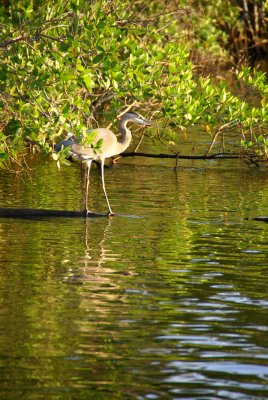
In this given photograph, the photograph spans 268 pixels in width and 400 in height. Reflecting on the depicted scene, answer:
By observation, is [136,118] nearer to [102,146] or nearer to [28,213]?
[102,146]

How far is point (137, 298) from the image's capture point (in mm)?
7918

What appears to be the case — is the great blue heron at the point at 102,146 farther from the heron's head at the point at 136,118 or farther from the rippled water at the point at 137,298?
the rippled water at the point at 137,298

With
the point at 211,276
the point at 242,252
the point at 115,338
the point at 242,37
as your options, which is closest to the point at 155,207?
the point at 242,252

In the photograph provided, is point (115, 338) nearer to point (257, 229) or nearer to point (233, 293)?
point (233, 293)

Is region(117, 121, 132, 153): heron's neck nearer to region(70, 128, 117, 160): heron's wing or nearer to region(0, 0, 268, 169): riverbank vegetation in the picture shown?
region(70, 128, 117, 160): heron's wing

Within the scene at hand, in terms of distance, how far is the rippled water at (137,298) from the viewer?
5.88 metres

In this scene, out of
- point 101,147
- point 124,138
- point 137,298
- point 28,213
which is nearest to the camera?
point 137,298

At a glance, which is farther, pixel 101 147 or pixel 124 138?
pixel 124 138

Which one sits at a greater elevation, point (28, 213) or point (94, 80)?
point (94, 80)

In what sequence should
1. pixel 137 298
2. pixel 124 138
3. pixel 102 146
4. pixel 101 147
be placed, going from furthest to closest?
pixel 124 138, pixel 102 146, pixel 101 147, pixel 137 298

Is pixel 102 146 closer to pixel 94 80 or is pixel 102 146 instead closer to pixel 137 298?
pixel 94 80

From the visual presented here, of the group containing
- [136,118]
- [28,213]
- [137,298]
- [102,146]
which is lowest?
[137,298]

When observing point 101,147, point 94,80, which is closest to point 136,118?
point 94,80

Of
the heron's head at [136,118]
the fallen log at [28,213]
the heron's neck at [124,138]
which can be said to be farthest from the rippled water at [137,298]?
the heron's head at [136,118]
